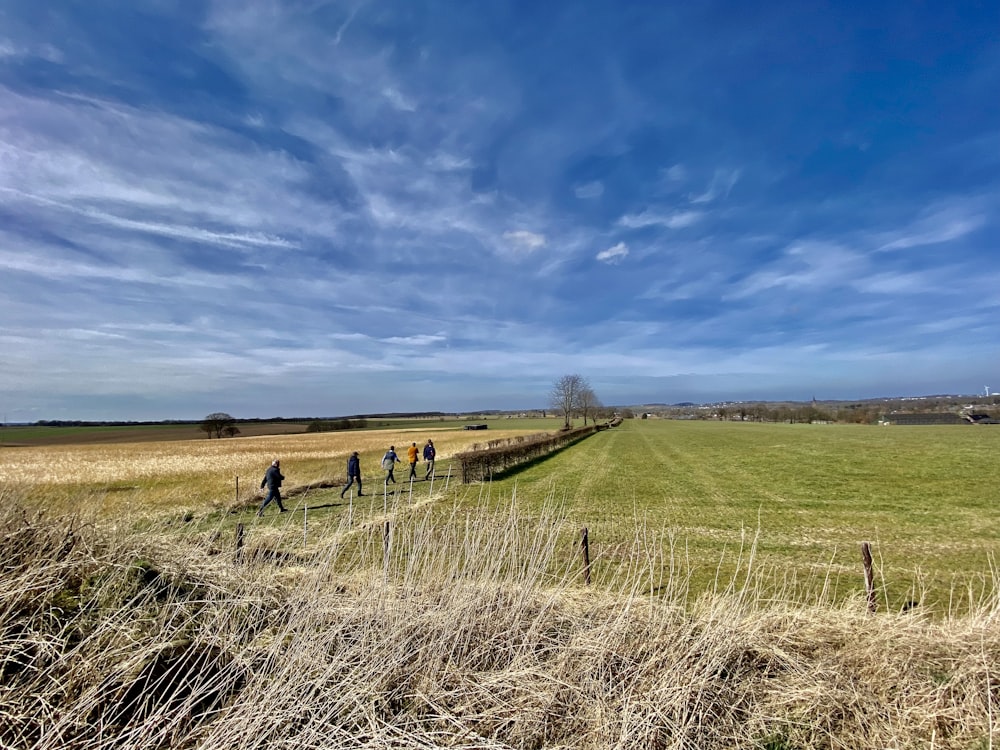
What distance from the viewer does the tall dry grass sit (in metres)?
3.09

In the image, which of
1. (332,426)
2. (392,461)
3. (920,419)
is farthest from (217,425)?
(920,419)

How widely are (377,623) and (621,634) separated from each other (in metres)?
2.10

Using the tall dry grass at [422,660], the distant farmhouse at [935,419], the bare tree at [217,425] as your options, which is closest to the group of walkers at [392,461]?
the tall dry grass at [422,660]

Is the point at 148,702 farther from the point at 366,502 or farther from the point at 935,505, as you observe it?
the point at 935,505

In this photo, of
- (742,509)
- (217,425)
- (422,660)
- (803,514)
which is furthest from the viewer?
(217,425)

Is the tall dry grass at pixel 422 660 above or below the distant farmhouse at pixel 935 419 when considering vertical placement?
above

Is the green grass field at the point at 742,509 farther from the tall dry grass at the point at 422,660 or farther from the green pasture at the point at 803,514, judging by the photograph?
the tall dry grass at the point at 422,660

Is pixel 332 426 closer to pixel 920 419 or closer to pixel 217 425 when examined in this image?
pixel 217 425

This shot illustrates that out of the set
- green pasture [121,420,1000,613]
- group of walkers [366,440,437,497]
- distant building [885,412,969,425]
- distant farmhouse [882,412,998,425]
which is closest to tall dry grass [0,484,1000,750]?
green pasture [121,420,1000,613]

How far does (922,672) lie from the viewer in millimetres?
4371

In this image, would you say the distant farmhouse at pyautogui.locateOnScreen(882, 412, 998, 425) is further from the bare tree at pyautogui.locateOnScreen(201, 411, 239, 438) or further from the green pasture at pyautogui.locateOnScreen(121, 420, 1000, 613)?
the bare tree at pyautogui.locateOnScreen(201, 411, 239, 438)

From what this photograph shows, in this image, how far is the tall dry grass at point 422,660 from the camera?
3.09m

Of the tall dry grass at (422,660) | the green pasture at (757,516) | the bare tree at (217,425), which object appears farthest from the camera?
the bare tree at (217,425)

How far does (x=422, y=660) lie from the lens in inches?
156
